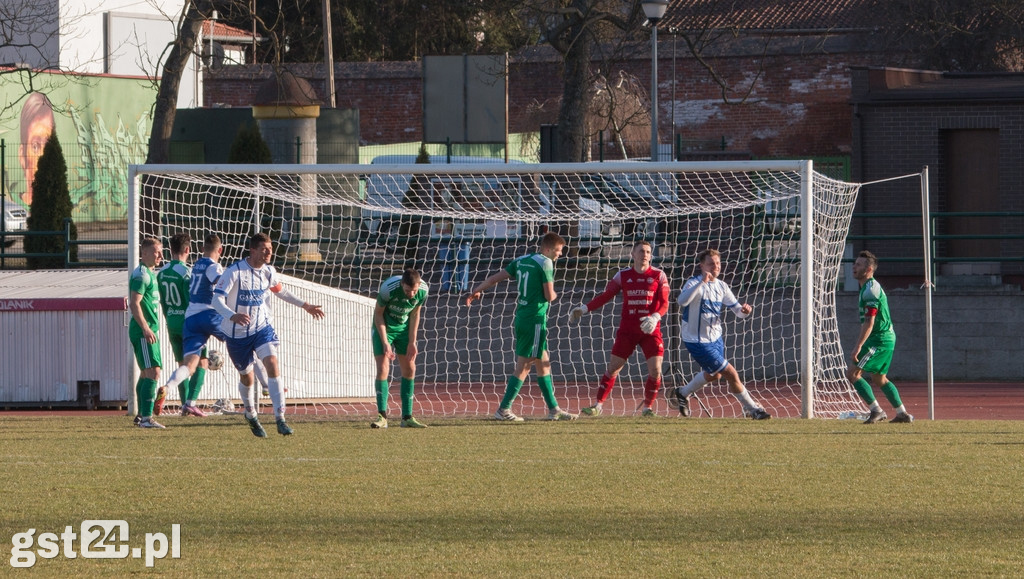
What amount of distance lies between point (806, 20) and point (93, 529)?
119 ft

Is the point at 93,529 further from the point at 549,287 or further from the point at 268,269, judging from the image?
the point at 549,287

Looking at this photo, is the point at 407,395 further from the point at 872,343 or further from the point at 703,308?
the point at 872,343

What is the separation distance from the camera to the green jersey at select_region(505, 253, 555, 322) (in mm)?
11734

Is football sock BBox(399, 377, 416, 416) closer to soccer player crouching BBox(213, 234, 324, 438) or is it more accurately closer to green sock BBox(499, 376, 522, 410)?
green sock BBox(499, 376, 522, 410)

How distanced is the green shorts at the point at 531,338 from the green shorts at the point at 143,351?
3.28 meters

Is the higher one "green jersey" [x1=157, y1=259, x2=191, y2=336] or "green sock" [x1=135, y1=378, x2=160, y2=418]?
"green jersey" [x1=157, y1=259, x2=191, y2=336]

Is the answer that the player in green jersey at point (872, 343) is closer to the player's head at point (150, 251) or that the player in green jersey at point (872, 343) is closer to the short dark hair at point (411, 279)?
the short dark hair at point (411, 279)

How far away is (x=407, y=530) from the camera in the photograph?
664cm

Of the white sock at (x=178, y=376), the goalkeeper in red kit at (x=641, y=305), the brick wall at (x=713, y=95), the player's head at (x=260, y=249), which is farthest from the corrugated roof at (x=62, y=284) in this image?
the brick wall at (x=713, y=95)

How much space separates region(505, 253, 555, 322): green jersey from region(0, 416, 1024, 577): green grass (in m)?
1.34

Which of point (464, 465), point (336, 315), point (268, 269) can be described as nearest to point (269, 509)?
point (464, 465)

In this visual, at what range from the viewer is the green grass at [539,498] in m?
5.98

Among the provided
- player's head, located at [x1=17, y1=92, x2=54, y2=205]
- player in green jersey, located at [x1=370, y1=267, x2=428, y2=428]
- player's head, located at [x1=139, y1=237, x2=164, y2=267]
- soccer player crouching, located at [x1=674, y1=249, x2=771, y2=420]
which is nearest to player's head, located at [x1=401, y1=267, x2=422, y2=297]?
player in green jersey, located at [x1=370, y1=267, x2=428, y2=428]

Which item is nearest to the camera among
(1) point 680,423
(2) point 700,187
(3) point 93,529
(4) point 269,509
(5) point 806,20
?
(3) point 93,529
